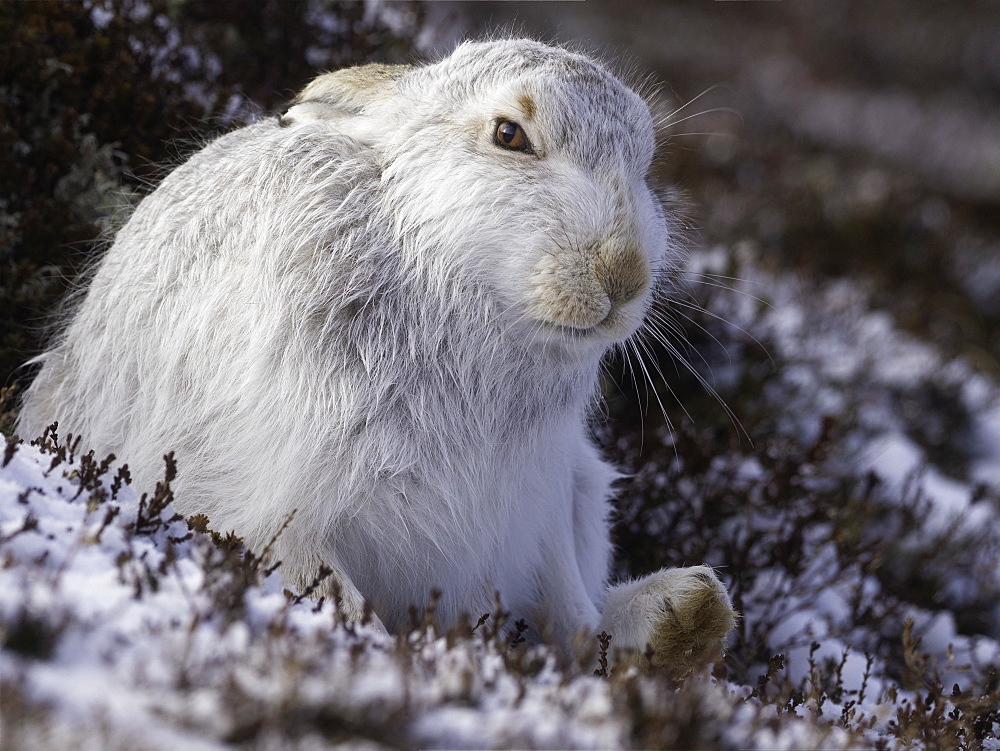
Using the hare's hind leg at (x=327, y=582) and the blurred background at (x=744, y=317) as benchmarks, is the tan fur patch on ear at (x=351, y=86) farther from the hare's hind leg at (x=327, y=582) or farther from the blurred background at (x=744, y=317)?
the hare's hind leg at (x=327, y=582)

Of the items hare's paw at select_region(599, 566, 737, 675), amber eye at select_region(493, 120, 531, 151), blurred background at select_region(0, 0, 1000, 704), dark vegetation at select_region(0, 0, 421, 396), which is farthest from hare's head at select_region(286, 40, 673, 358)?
dark vegetation at select_region(0, 0, 421, 396)

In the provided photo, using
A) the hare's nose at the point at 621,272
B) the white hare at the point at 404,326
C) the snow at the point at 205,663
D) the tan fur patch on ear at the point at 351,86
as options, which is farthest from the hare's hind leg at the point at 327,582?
the tan fur patch on ear at the point at 351,86

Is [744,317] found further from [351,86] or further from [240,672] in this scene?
[240,672]

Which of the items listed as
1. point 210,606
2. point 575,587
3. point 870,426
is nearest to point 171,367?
point 210,606

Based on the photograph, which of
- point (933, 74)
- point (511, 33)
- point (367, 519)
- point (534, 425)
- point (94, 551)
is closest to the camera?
point (94, 551)

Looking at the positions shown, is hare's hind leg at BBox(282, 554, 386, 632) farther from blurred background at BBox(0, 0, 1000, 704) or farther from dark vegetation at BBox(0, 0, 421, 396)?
dark vegetation at BBox(0, 0, 421, 396)

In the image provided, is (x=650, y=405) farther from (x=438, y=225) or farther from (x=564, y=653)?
(x=438, y=225)

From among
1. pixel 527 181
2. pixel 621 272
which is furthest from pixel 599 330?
pixel 527 181
